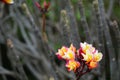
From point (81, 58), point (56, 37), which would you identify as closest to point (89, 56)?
point (81, 58)

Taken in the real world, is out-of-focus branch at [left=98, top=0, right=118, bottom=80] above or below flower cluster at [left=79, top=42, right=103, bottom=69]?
above

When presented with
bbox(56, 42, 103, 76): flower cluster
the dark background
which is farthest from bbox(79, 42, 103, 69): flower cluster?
the dark background

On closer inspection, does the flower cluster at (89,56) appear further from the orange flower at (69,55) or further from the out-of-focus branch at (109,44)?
the out-of-focus branch at (109,44)

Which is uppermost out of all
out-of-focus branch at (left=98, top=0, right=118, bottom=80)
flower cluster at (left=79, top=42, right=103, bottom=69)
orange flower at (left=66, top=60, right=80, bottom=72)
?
out-of-focus branch at (left=98, top=0, right=118, bottom=80)

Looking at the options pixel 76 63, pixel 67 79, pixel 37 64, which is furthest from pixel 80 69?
pixel 37 64

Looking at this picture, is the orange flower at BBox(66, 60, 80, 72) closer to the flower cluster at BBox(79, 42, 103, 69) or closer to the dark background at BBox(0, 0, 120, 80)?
the flower cluster at BBox(79, 42, 103, 69)

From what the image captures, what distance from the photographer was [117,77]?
1945 mm

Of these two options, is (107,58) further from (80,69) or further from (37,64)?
(37,64)

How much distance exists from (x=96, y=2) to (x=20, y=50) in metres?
1.33

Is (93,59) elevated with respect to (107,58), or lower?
lower

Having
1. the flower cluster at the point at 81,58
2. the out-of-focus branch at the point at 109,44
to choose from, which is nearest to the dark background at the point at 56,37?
Result: the out-of-focus branch at the point at 109,44

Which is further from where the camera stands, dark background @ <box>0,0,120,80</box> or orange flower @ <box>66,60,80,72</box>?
dark background @ <box>0,0,120,80</box>

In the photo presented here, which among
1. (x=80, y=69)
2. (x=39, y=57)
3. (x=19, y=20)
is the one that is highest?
(x=19, y=20)

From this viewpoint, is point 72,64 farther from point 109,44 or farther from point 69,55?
point 109,44
